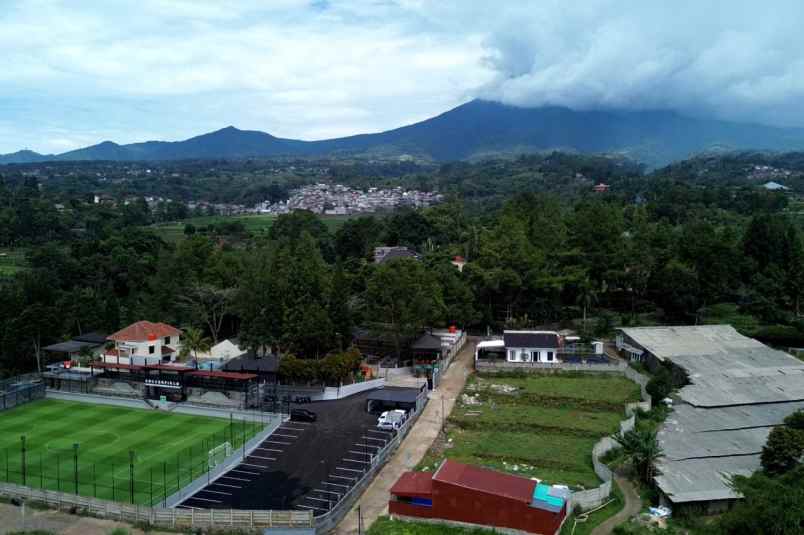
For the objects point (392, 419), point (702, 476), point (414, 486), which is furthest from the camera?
point (392, 419)

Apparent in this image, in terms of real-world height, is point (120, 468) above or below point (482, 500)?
below

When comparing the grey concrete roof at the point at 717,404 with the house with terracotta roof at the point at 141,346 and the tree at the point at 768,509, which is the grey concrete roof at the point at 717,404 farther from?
the house with terracotta roof at the point at 141,346

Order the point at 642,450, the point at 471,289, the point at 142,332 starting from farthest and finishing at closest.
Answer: the point at 471,289
the point at 142,332
the point at 642,450

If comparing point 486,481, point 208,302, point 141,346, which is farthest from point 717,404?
point 141,346

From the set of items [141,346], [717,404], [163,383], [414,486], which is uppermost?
[141,346]

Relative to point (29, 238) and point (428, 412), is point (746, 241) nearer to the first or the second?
point (428, 412)

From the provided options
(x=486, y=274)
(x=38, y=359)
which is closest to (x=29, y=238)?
(x=38, y=359)

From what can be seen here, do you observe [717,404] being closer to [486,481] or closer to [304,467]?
[486,481]
